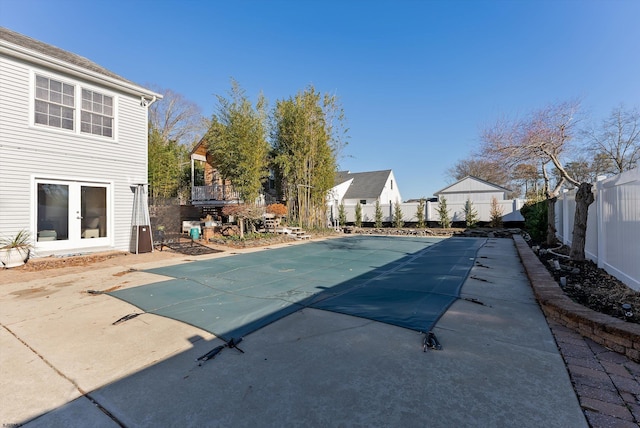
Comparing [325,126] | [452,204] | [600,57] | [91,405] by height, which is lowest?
[91,405]

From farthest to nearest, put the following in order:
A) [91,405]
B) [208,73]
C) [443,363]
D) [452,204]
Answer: [452,204] < [208,73] < [443,363] < [91,405]

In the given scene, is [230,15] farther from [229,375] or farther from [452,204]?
[452,204]

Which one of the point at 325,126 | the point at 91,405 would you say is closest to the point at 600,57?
the point at 325,126

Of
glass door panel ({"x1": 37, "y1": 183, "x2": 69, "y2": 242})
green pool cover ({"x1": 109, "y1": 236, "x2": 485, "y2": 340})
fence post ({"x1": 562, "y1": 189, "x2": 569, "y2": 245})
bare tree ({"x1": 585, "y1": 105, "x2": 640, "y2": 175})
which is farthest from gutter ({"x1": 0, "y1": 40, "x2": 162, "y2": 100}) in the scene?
bare tree ({"x1": 585, "y1": 105, "x2": 640, "y2": 175})

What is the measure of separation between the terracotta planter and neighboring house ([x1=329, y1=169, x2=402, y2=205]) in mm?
21082

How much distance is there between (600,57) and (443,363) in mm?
13284

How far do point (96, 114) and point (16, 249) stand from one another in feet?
12.4

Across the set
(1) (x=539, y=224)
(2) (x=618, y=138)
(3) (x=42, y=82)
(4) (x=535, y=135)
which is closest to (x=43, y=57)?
(3) (x=42, y=82)

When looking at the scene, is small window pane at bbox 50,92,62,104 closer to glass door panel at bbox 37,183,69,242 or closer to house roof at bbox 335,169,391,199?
glass door panel at bbox 37,183,69,242

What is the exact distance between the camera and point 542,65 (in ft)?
35.6

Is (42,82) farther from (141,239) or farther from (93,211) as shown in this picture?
(141,239)

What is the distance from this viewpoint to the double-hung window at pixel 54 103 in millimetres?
6918

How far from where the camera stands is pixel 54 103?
7.10 m

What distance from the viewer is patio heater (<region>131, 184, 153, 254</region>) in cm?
809
